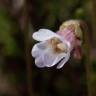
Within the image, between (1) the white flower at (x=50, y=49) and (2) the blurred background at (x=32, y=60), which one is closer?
(1) the white flower at (x=50, y=49)

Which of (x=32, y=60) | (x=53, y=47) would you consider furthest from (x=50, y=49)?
(x=32, y=60)

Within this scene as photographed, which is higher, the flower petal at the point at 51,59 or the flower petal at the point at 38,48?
the flower petal at the point at 38,48

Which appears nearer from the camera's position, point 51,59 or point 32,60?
point 51,59

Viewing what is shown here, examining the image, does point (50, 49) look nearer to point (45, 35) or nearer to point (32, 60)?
point (45, 35)

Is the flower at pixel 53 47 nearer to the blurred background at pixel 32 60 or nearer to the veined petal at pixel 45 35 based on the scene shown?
the veined petal at pixel 45 35

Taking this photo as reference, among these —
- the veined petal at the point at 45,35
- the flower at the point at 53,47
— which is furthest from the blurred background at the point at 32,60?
the veined petal at the point at 45,35

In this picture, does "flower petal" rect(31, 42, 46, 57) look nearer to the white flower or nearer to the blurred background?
the white flower

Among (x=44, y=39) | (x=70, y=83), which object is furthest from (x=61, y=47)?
(x=70, y=83)

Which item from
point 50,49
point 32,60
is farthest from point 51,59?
point 32,60
